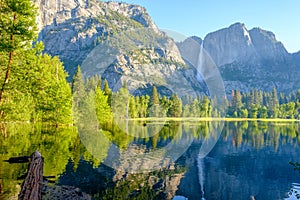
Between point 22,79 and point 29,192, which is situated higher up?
point 22,79

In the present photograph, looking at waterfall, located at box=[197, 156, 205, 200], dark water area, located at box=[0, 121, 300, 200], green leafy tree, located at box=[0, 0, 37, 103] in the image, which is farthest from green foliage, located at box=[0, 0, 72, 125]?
waterfall, located at box=[197, 156, 205, 200]

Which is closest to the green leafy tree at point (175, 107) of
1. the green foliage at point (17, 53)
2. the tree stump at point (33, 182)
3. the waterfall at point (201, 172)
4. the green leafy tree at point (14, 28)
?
the waterfall at point (201, 172)

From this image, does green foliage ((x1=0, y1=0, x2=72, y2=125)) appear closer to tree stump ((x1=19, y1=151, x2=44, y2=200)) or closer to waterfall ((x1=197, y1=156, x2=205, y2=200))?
tree stump ((x1=19, y1=151, x2=44, y2=200))

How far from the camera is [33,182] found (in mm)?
10391

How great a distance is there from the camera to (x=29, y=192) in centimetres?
1025

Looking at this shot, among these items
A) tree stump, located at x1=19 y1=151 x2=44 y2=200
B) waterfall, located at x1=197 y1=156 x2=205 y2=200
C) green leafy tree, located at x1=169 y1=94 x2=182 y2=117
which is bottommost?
waterfall, located at x1=197 y1=156 x2=205 y2=200

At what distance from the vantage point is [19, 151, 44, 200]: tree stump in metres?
10.2

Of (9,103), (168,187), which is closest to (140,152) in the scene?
(168,187)

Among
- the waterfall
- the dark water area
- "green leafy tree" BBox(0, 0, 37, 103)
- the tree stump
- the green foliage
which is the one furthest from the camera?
the waterfall

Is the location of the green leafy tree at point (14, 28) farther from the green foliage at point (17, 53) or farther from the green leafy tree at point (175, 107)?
the green leafy tree at point (175, 107)

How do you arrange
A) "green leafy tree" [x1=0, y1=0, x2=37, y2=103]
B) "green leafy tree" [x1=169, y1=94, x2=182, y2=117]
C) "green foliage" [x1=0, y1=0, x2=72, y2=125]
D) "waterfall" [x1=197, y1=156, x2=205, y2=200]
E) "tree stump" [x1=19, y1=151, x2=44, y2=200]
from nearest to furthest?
"tree stump" [x1=19, y1=151, x2=44, y2=200] < "green leafy tree" [x1=0, y1=0, x2=37, y2=103] < "green foliage" [x1=0, y1=0, x2=72, y2=125] < "waterfall" [x1=197, y1=156, x2=205, y2=200] < "green leafy tree" [x1=169, y1=94, x2=182, y2=117]

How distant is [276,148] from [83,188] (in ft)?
131

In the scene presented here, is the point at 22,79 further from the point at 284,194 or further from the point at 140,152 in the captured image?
the point at 284,194

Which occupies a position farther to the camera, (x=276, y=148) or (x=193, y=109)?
(x=193, y=109)
